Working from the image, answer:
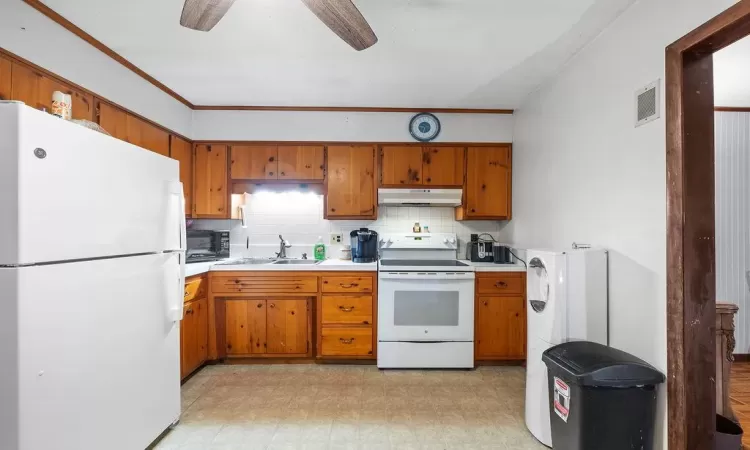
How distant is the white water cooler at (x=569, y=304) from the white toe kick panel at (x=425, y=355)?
3.34 ft

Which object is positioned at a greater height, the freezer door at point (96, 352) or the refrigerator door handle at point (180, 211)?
the refrigerator door handle at point (180, 211)

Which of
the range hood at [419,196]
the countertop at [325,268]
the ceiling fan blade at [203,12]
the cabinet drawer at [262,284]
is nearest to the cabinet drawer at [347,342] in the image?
the cabinet drawer at [262,284]

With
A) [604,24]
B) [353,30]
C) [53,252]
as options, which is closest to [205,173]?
[53,252]

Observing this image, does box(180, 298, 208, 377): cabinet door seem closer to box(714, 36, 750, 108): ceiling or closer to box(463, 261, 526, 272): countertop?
box(463, 261, 526, 272): countertop

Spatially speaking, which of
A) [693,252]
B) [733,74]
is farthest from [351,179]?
[733,74]

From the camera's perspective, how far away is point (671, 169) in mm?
1544

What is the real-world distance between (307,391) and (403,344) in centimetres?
90

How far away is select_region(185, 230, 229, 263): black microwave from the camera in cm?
327

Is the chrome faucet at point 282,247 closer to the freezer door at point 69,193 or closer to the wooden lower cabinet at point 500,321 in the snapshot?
the freezer door at point 69,193

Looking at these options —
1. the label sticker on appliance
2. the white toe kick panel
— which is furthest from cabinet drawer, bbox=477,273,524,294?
the label sticker on appliance

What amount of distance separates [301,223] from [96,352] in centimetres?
236

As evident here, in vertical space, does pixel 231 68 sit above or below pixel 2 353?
above

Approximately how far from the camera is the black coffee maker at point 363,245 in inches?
134

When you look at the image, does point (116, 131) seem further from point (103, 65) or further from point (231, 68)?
point (231, 68)
